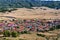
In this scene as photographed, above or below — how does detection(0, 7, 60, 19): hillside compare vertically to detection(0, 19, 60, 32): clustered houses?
below

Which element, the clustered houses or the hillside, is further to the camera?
the hillside

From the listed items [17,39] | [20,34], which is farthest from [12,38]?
[20,34]

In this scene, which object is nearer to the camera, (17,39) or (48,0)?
(17,39)

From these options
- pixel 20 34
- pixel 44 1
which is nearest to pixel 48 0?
pixel 44 1

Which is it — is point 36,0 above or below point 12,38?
below

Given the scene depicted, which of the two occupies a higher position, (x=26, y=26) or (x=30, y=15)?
(x=26, y=26)

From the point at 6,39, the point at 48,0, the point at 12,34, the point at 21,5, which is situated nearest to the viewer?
the point at 6,39

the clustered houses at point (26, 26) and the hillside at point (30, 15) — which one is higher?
the clustered houses at point (26, 26)

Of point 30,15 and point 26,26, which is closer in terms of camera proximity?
point 26,26

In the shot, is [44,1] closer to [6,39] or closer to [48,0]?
[48,0]

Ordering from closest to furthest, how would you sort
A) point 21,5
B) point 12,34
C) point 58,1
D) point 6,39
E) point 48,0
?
point 6,39
point 12,34
point 21,5
point 58,1
point 48,0

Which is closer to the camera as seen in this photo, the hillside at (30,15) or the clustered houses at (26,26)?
the clustered houses at (26,26)
